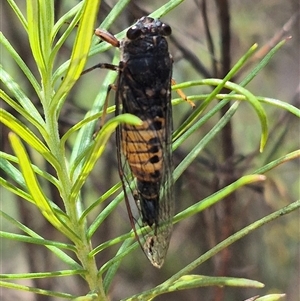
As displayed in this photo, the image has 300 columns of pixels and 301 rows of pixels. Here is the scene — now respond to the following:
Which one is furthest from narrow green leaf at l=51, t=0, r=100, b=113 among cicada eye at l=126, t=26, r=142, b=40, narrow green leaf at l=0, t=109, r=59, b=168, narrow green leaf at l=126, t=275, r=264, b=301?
cicada eye at l=126, t=26, r=142, b=40

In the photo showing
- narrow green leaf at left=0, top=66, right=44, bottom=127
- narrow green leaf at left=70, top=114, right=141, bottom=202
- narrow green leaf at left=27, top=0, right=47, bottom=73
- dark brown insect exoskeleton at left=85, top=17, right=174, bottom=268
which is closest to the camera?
narrow green leaf at left=70, top=114, right=141, bottom=202

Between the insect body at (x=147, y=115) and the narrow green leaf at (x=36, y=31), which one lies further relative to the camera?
the insect body at (x=147, y=115)

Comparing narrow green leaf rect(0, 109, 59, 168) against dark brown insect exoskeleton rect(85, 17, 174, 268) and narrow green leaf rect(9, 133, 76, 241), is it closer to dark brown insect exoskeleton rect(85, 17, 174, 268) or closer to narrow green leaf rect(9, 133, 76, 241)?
narrow green leaf rect(9, 133, 76, 241)

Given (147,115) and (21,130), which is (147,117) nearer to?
(147,115)

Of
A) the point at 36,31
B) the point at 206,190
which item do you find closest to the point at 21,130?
the point at 36,31

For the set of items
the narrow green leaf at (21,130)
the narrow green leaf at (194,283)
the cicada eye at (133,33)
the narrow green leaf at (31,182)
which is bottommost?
the narrow green leaf at (194,283)

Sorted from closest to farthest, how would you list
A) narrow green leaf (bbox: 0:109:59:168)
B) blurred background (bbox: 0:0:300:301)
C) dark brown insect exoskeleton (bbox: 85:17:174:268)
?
narrow green leaf (bbox: 0:109:59:168) < dark brown insect exoskeleton (bbox: 85:17:174:268) < blurred background (bbox: 0:0:300:301)

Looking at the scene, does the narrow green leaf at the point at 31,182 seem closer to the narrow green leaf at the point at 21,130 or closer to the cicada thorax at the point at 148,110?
the narrow green leaf at the point at 21,130

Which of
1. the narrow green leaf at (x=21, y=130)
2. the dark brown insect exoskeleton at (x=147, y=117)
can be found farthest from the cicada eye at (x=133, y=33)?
the narrow green leaf at (x=21, y=130)

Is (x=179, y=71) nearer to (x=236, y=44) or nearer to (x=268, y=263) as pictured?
(x=236, y=44)
